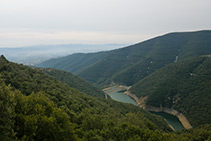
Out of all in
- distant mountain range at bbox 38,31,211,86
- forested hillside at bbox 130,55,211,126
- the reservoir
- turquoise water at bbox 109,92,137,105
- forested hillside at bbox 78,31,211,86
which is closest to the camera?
forested hillside at bbox 130,55,211,126

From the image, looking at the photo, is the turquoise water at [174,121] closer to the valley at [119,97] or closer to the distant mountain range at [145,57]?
the valley at [119,97]

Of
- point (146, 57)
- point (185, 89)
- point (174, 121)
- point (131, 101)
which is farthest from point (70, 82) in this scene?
point (146, 57)

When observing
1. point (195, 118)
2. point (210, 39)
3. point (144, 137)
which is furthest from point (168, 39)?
point (144, 137)

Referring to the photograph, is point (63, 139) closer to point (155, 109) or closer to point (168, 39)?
point (155, 109)

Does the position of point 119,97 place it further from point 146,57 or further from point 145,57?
point 145,57

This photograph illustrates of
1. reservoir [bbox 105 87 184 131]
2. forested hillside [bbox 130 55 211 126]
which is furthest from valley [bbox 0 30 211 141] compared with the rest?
reservoir [bbox 105 87 184 131]

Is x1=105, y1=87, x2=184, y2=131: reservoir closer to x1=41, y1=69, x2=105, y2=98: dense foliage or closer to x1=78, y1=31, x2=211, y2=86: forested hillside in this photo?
x1=78, y1=31, x2=211, y2=86: forested hillside
